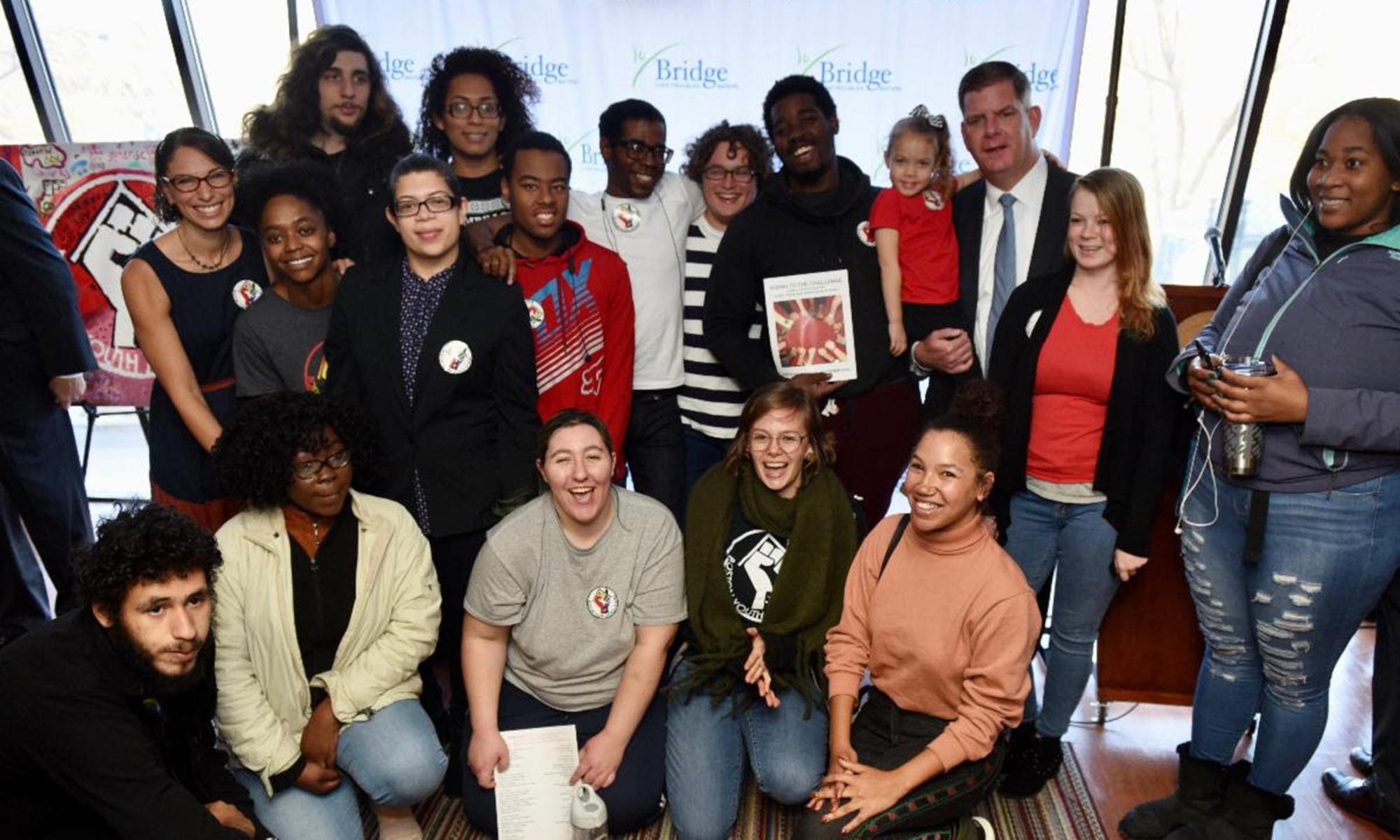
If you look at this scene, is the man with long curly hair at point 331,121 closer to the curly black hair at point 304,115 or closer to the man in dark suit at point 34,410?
the curly black hair at point 304,115

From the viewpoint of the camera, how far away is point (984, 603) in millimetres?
2326

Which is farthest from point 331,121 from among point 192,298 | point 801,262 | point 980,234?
point 980,234

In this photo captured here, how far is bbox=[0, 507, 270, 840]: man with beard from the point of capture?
1953 millimetres

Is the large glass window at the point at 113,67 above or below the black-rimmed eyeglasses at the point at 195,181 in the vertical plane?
above

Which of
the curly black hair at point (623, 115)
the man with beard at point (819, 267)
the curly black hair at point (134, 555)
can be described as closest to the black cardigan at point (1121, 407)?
the man with beard at point (819, 267)

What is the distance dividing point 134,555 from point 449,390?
89 cm

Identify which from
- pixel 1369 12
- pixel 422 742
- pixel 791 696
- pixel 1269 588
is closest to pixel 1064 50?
pixel 1369 12

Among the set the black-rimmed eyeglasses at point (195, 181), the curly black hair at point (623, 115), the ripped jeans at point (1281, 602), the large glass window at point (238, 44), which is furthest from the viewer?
the large glass window at point (238, 44)

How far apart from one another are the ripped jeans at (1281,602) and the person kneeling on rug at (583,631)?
56.7 inches

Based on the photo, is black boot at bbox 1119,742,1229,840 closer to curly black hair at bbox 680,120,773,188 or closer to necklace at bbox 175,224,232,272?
curly black hair at bbox 680,120,773,188

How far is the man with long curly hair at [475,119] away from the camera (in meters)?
3.19

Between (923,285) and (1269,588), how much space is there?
4.10 ft

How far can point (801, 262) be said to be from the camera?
3002 millimetres

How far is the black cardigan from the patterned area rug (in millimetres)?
818
